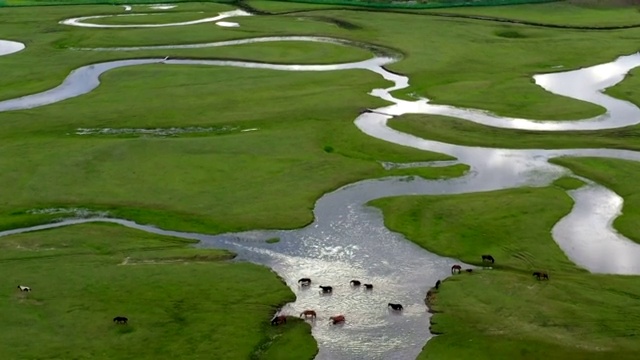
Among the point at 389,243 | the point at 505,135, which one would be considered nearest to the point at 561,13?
the point at 505,135


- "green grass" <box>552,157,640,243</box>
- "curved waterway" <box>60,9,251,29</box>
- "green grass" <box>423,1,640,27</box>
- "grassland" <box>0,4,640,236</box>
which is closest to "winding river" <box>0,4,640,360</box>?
"green grass" <box>552,157,640,243</box>

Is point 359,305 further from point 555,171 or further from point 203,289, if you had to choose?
point 555,171

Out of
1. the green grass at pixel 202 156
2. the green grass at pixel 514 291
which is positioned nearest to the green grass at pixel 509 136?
the green grass at pixel 202 156

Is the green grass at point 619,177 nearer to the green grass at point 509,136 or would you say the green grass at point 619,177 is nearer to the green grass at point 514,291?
the green grass at point 514,291

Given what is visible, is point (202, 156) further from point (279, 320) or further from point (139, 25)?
point (139, 25)

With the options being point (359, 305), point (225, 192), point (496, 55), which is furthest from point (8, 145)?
point (496, 55)
